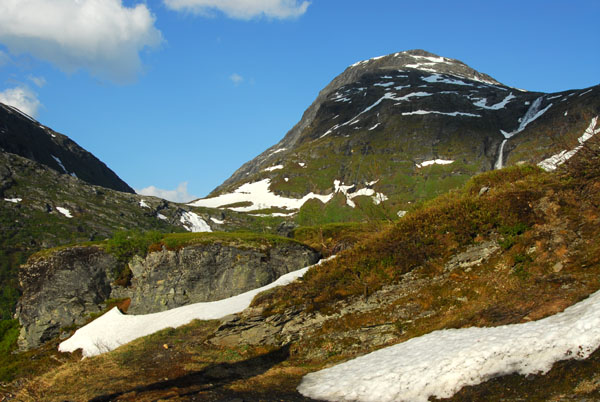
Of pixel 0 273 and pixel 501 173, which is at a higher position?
pixel 0 273

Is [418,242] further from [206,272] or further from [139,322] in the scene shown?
[139,322]

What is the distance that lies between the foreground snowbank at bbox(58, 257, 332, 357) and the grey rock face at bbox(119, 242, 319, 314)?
1446 mm

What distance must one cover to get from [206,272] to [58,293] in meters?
19.1

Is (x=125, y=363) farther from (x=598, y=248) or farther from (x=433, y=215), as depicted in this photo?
(x=598, y=248)

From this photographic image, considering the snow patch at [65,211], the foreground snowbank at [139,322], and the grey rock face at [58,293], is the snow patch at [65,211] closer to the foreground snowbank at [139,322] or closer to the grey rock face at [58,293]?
the grey rock face at [58,293]

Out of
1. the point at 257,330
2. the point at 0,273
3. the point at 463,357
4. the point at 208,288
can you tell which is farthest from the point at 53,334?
the point at 0,273

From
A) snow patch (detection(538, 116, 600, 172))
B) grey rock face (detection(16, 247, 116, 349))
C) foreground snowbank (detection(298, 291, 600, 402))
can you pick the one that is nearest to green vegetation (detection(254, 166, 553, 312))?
snow patch (detection(538, 116, 600, 172))

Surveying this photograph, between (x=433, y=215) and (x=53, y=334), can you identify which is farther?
(x=53, y=334)

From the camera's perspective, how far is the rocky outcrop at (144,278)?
37.1 m

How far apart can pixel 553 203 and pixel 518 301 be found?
786cm

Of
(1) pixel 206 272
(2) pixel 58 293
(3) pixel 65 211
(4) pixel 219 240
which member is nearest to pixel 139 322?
(1) pixel 206 272

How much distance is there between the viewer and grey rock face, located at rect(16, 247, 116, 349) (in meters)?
43.8

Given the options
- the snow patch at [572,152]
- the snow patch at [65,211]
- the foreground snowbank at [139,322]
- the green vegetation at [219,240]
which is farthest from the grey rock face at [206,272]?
the snow patch at [65,211]

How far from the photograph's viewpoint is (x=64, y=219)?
18450 cm
